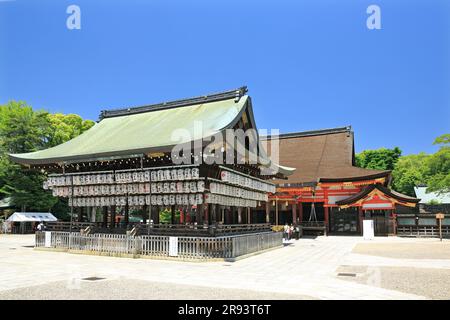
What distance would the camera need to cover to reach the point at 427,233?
1444 inches

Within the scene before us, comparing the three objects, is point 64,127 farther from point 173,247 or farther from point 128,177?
point 173,247

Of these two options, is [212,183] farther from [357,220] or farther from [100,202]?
[357,220]

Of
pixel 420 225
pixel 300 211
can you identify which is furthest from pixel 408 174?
pixel 300 211

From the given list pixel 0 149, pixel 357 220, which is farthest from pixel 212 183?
pixel 0 149

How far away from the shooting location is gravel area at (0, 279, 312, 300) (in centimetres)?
955

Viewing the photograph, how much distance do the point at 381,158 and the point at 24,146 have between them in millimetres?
63184

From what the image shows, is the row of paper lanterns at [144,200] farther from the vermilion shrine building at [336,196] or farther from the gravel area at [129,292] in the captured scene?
the vermilion shrine building at [336,196]

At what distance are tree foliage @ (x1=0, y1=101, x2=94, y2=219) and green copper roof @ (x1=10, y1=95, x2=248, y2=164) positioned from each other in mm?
20892

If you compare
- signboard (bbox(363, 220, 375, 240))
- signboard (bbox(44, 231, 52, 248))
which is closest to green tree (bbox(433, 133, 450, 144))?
signboard (bbox(363, 220, 375, 240))

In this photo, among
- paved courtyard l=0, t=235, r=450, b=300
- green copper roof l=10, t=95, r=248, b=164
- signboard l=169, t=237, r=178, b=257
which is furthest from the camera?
green copper roof l=10, t=95, r=248, b=164

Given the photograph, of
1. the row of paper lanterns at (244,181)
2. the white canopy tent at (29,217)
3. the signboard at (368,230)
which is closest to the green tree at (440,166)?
the signboard at (368,230)

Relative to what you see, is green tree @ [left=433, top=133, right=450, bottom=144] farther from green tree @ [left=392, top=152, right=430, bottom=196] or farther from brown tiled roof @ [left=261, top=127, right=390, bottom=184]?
green tree @ [left=392, top=152, right=430, bottom=196]

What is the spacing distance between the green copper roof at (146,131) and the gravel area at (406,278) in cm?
899
